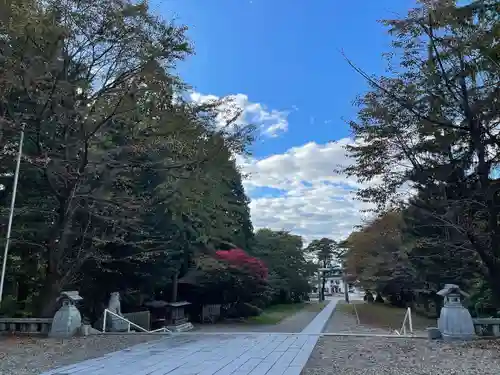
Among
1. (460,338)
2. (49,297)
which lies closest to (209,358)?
(460,338)

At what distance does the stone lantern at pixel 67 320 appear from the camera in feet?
30.9

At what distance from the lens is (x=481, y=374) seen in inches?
210

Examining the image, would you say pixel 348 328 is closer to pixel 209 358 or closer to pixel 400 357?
pixel 400 357

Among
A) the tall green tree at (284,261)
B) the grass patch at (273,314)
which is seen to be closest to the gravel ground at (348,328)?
the grass patch at (273,314)

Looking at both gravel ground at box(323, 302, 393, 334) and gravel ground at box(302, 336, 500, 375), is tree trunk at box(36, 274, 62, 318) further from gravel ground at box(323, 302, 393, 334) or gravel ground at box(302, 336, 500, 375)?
gravel ground at box(323, 302, 393, 334)

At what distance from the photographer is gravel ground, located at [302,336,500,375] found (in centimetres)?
557

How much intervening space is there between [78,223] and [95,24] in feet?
16.8

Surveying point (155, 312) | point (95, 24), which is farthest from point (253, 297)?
point (95, 24)

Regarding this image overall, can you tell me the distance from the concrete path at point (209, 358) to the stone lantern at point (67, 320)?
2.29m

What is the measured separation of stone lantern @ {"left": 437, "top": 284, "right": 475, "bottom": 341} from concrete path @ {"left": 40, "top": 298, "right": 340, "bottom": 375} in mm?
2299

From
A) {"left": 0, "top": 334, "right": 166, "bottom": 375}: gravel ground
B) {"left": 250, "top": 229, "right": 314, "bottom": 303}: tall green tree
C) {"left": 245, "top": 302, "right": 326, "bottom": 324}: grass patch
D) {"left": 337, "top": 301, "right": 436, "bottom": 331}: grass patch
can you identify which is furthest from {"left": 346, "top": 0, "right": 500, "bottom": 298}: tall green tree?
{"left": 250, "top": 229, "right": 314, "bottom": 303}: tall green tree

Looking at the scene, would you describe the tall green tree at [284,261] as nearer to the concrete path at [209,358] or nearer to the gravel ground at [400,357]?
the concrete path at [209,358]

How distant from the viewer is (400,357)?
6520 millimetres

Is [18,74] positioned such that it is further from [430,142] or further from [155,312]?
[155,312]
